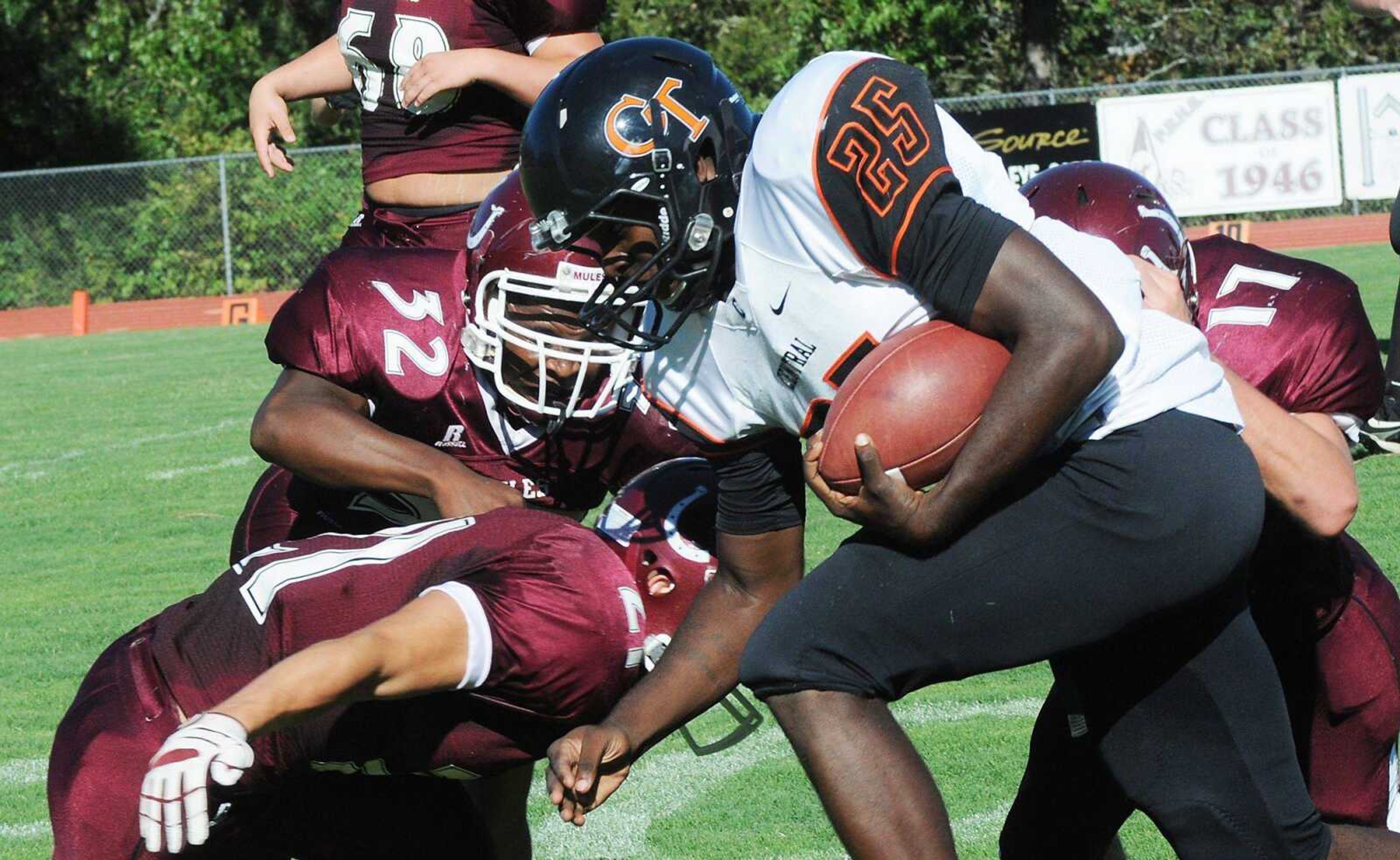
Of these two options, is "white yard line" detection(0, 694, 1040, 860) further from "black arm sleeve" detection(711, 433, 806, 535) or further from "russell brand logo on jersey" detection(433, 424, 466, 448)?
"black arm sleeve" detection(711, 433, 806, 535)

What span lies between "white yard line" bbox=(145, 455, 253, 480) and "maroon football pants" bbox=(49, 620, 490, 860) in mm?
5332

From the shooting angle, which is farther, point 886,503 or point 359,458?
point 359,458

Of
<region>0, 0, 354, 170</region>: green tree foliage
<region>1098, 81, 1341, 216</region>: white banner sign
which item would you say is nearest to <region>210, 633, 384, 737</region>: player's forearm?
<region>1098, 81, 1341, 216</region>: white banner sign

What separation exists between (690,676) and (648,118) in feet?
2.70

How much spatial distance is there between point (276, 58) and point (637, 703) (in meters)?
24.8

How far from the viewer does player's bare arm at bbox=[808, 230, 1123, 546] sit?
2064mm

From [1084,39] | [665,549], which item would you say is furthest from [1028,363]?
[1084,39]

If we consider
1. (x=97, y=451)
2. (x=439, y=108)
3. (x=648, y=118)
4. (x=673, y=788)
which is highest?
(x=648, y=118)

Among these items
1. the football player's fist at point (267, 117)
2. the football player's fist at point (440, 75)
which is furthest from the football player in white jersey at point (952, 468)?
the football player's fist at point (267, 117)

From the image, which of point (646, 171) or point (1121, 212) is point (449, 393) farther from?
point (1121, 212)

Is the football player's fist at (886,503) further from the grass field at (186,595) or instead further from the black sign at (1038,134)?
the black sign at (1038,134)

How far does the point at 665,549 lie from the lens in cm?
265

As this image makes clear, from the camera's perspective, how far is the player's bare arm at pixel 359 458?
9.96 feet

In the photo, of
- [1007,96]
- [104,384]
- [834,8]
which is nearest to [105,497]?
[104,384]
